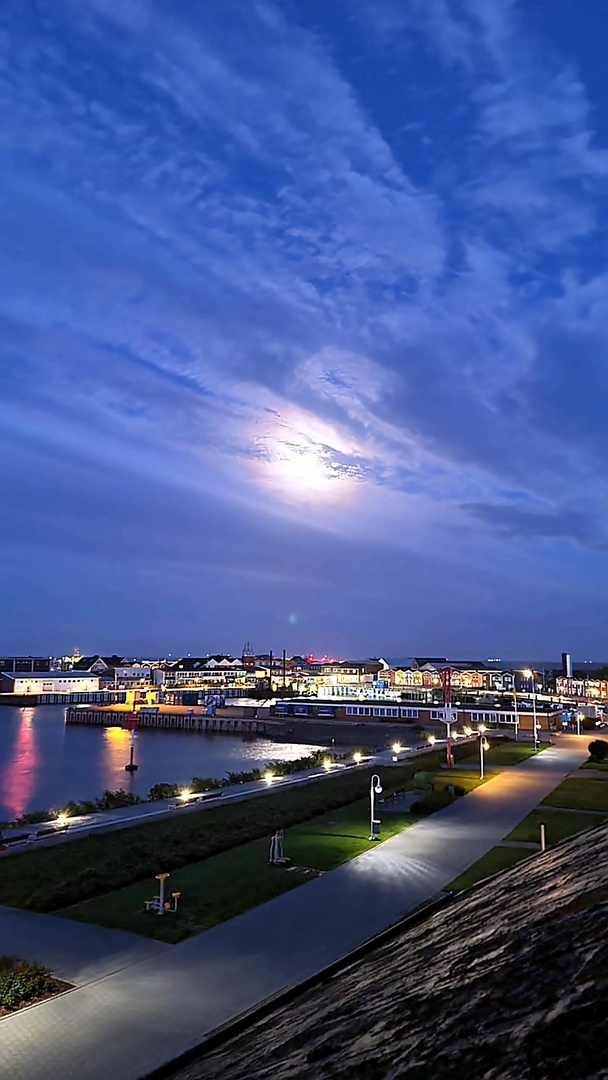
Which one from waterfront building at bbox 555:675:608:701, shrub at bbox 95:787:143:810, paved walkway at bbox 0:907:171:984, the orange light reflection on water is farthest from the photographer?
waterfront building at bbox 555:675:608:701

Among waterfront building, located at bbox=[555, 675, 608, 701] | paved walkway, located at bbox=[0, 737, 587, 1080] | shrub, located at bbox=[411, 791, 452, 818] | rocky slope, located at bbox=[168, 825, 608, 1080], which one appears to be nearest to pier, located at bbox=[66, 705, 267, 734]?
waterfront building, located at bbox=[555, 675, 608, 701]

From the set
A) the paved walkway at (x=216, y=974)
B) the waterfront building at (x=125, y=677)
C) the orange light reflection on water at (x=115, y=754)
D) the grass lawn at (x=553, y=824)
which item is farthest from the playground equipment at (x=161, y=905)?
the waterfront building at (x=125, y=677)

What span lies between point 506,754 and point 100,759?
120 feet

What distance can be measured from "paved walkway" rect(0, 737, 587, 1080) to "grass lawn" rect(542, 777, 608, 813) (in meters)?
7.21

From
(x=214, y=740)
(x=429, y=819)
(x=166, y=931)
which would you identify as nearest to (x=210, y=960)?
(x=166, y=931)

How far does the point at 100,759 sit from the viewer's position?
62.5 metres

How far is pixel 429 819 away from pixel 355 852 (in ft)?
16.7

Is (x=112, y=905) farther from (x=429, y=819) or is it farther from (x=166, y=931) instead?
(x=429, y=819)

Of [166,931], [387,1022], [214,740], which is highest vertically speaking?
[387,1022]

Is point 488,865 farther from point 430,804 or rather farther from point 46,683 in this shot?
point 46,683

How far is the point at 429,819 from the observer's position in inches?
918

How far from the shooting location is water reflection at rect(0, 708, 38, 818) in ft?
143

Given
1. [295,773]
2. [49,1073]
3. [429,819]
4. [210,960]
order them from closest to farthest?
[49,1073]
[210,960]
[429,819]
[295,773]

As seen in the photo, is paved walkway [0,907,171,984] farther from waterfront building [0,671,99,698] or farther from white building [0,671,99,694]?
white building [0,671,99,694]
